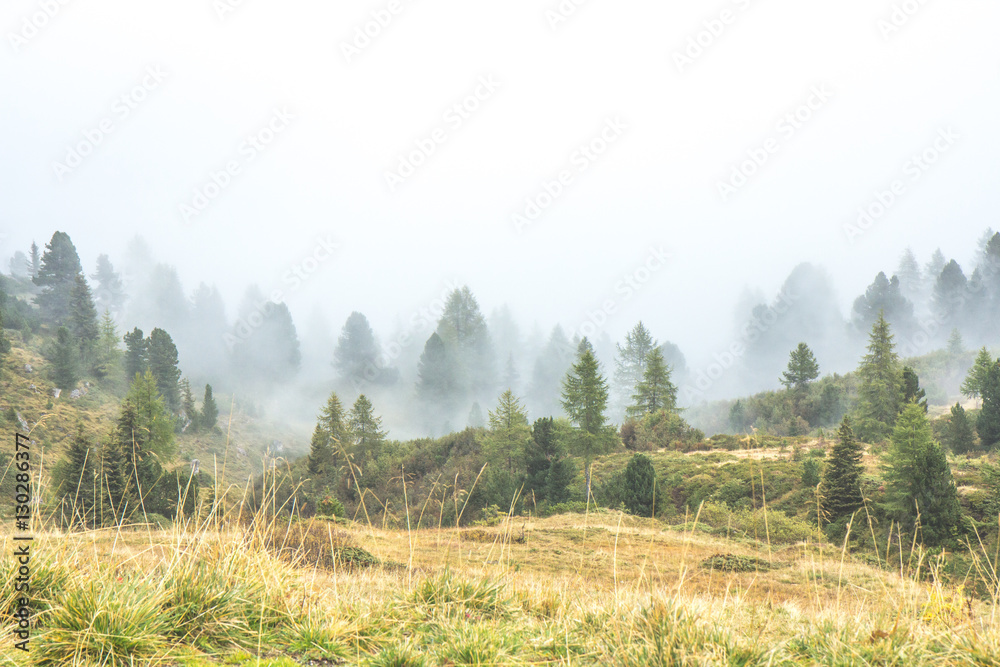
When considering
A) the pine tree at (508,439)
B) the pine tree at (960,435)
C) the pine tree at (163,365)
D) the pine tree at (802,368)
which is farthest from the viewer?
the pine tree at (163,365)

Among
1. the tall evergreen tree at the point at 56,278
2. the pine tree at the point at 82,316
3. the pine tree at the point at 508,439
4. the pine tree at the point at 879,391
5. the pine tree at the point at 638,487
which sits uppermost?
the tall evergreen tree at the point at 56,278

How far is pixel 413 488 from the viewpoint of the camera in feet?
101

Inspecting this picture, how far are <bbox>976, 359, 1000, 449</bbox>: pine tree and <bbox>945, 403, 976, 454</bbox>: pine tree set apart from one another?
20.5 inches

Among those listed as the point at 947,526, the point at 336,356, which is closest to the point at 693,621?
the point at 947,526

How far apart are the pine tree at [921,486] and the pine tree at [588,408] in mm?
13246

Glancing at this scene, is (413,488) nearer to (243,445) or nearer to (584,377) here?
(584,377)

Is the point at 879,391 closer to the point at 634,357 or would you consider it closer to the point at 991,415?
the point at 991,415

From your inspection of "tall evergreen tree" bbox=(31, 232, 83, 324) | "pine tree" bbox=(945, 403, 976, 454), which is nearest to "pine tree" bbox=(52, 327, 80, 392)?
"tall evergreen tree" bbox=(31, 232, 83, 324)

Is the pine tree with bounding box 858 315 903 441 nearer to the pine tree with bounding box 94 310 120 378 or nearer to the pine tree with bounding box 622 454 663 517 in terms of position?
the pine tree with bounding box 622 454 663 517

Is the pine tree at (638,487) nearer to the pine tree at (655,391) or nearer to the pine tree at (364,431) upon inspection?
the pine tree at (364,431)

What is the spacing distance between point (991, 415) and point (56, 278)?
8965 centimetres

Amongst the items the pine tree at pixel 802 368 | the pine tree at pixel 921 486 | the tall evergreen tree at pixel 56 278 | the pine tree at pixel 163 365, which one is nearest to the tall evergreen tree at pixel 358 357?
the pine tree at pixel 163 365

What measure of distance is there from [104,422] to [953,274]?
115361 mm

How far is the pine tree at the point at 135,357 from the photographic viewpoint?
5069 cm
